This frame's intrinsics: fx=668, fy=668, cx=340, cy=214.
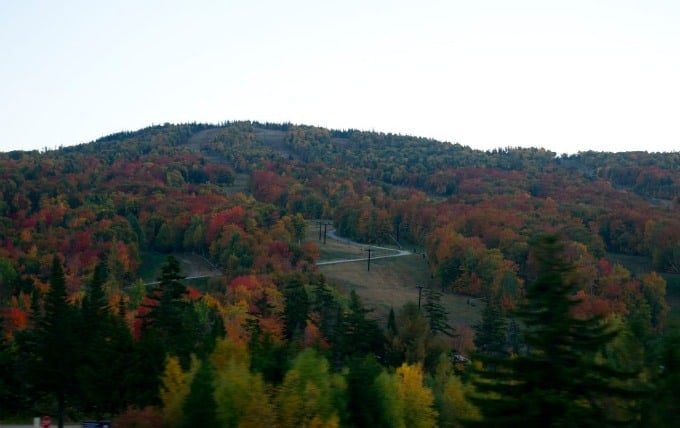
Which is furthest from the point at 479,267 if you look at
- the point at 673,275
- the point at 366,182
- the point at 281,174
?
the point at 281,174

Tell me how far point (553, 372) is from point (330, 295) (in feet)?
139

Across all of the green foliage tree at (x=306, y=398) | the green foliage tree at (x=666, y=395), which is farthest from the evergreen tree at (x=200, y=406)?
the green foliage tree at (x=666, y=395)

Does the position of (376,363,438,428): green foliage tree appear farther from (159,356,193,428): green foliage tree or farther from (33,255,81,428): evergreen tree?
(33,255,81,428): evergreen tree

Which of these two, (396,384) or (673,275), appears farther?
(673,275)

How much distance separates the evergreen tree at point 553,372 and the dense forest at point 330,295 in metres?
0.04

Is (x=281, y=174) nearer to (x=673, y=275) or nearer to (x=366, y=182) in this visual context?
(x=366, y=182)

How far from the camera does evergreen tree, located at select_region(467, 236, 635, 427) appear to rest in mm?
13516

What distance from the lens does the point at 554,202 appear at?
389ft

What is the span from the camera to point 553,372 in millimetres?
13805

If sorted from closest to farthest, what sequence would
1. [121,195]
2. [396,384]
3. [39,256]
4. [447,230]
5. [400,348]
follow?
[396,384]
[400,348]
[39,256]
[447,230]
[121,195]

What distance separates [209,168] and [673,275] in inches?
4355

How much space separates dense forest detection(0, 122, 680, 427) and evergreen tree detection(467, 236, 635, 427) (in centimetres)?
4

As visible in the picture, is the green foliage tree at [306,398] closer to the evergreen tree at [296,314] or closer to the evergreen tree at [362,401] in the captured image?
the evergreen tree at [362,401]

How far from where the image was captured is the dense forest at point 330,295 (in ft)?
50.4
